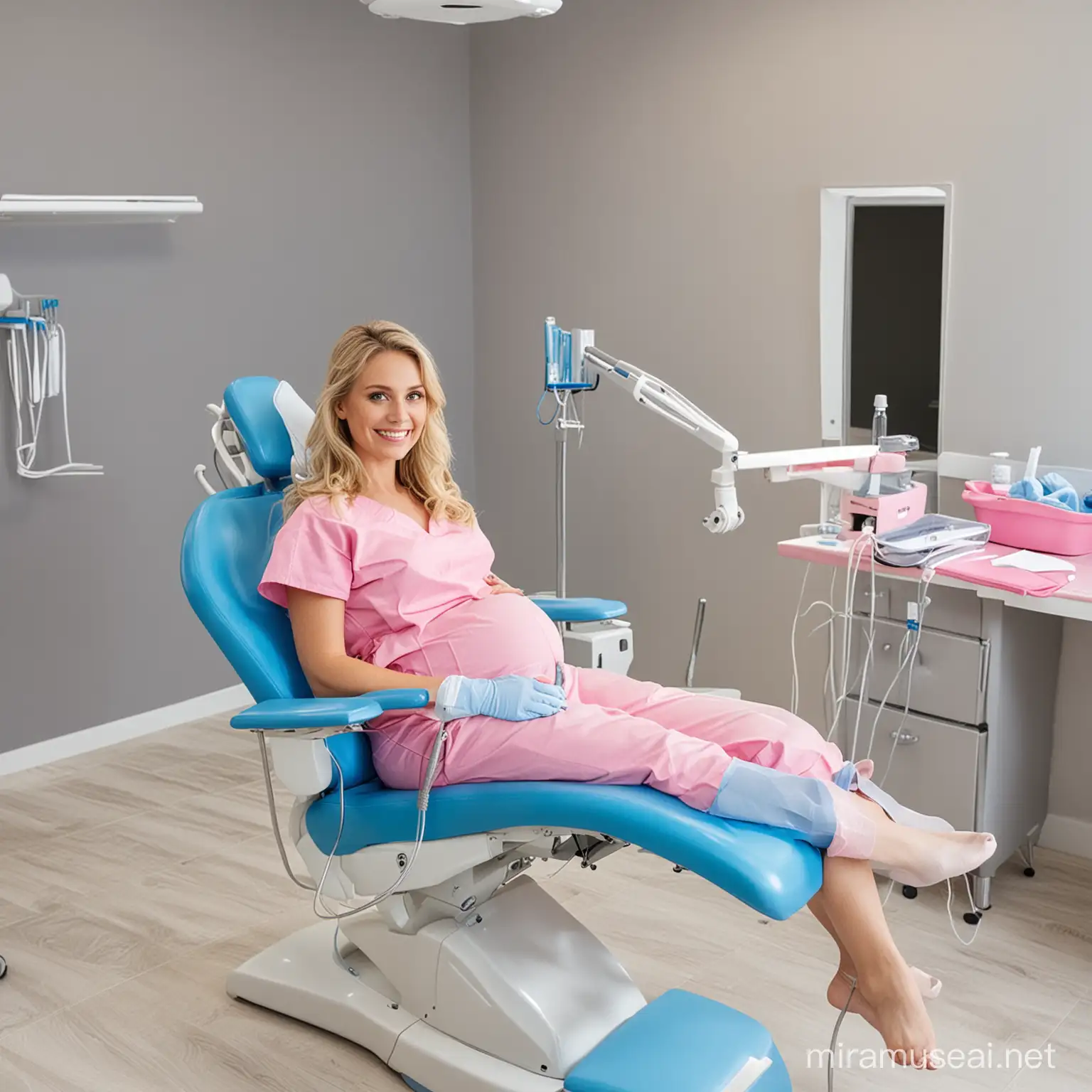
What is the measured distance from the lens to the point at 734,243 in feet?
10.7

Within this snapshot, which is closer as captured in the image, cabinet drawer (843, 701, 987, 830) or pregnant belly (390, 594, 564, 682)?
pregnant belly (390, 594, 564, 682)

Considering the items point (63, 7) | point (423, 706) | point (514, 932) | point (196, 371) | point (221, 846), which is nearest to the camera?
point (423, 706)

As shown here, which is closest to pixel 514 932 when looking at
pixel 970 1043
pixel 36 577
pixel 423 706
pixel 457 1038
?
pixel 457 1038

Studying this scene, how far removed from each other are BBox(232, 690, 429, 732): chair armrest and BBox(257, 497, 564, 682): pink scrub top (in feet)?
0.61

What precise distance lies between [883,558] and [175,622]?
1908mm

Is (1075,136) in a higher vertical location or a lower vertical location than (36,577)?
higher

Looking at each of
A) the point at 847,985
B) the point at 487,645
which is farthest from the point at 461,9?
the point at 847,985

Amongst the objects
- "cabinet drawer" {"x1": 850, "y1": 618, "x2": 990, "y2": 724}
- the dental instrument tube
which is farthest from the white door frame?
"cabinet drawer" {"x1": 850, "y1": 618, "x2": 990, "y2": 724}

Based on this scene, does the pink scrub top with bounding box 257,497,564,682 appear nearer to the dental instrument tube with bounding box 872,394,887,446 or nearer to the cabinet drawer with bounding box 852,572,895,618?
the cabinet drawer with bounding box 852,572,895,618

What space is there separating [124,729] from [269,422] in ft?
5.21

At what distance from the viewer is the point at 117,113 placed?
317 centimetres

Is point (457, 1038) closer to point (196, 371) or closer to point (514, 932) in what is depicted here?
point (514, 932)

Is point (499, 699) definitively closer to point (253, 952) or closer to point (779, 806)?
point (779, 806)

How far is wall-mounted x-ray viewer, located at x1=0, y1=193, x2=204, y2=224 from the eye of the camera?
114 inches
